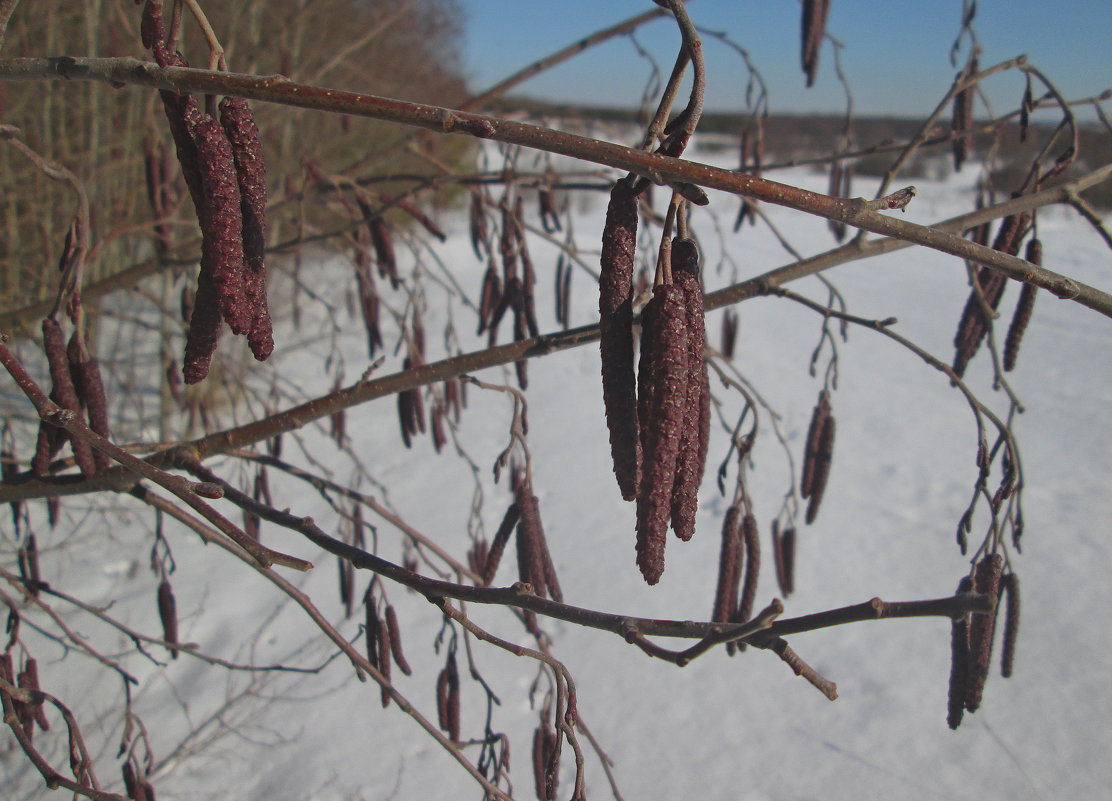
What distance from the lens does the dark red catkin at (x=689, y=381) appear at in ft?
1.84

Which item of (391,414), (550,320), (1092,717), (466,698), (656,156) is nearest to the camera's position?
(656,156)

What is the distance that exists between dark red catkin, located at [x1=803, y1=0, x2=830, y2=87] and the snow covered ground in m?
0.50

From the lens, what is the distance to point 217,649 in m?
2.57

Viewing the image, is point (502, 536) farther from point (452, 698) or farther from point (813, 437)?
point (813, 437)

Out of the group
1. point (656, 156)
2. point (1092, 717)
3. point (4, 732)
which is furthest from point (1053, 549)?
point (4, 732)

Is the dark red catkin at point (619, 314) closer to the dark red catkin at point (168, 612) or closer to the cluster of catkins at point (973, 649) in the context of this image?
the cluster of catkins at point (973, 649)

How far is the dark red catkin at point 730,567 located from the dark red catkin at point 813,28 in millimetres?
843

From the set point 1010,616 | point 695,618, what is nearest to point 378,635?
point 1010,616

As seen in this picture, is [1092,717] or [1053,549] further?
[1053,549]

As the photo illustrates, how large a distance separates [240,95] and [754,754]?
2.03 meters

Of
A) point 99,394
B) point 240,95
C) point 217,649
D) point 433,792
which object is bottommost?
point 433,792

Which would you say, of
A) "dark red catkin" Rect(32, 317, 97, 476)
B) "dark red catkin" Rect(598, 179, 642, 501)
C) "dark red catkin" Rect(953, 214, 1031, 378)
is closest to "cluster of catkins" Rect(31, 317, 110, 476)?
"dark red catkin" Rect(32, 317, 97, 476)

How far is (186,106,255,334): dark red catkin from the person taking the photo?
0.59m

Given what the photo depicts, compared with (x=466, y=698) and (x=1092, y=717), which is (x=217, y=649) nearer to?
(x=466, y=698)
